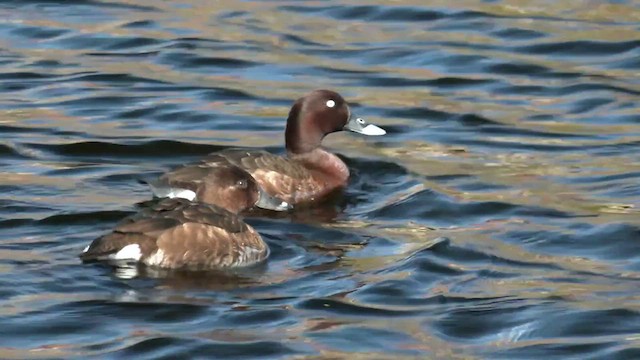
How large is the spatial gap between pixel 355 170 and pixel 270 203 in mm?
1652

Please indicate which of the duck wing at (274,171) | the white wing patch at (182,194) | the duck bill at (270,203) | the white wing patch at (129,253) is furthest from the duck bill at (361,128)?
the white wing patch at (129,253)

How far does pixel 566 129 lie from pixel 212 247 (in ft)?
17.7

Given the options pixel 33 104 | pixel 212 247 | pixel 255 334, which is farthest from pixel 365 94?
pixel 255 334

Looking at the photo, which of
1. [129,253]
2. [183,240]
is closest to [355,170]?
[183,240]

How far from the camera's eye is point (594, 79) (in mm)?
17266

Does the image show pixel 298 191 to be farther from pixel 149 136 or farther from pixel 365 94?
pixel 365 94

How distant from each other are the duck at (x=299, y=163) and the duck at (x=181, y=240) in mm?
1094

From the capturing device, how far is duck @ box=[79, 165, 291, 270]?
10516 millimetres

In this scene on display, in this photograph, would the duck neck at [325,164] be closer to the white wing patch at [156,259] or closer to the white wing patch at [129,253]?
the white wing patch at [156,259]

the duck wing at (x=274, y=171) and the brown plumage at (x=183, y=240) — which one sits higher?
the brown plumage at (x=183, y=240)

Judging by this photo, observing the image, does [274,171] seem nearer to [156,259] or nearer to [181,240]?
[181,240]

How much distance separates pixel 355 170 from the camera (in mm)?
14227

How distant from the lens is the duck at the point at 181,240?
414 inches

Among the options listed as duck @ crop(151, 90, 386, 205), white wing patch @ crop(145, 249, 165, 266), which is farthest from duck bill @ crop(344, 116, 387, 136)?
white wing patch @ crop(145, 249, 165, 266)
